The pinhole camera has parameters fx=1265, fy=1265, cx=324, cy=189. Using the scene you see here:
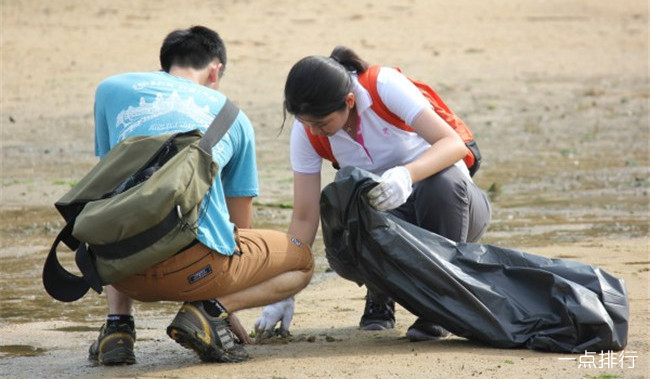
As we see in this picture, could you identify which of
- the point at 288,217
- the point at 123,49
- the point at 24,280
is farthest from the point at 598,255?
the point at 123,49

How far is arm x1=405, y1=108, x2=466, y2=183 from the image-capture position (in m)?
4.60

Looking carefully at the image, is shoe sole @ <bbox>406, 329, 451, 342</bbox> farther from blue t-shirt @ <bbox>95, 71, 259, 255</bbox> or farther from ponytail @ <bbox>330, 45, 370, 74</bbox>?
ponytail @ <bbox>330, 45, 370, 74</bbox>

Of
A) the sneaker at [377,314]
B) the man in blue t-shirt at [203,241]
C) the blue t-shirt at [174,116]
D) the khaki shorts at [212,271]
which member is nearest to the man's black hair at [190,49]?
the man in blue t-shirt at [203,241]

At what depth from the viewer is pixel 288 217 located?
8.30m

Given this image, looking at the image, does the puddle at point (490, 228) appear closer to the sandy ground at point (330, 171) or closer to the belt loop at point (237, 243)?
the sandy ground at point (330, 171)

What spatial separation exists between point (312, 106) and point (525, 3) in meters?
13.9

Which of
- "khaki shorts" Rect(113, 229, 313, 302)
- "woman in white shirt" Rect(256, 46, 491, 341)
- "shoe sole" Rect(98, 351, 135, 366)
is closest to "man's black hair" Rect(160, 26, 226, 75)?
"woman in white shirt" Rect(256, 46, 491, 341)

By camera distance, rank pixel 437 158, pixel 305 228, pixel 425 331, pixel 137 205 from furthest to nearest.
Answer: pixel 305 228 → pixel 425 331 → pixel 437 158 → pixel 137 205

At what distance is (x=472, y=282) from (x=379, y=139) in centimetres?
70

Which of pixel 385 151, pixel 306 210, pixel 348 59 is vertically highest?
pixel 348 59

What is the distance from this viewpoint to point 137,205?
4.04m

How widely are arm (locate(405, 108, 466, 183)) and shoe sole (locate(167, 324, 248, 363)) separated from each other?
93 centimetres

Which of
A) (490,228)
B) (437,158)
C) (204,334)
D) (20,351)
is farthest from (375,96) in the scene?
(490,228)

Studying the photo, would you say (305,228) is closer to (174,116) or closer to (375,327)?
(375,327)
